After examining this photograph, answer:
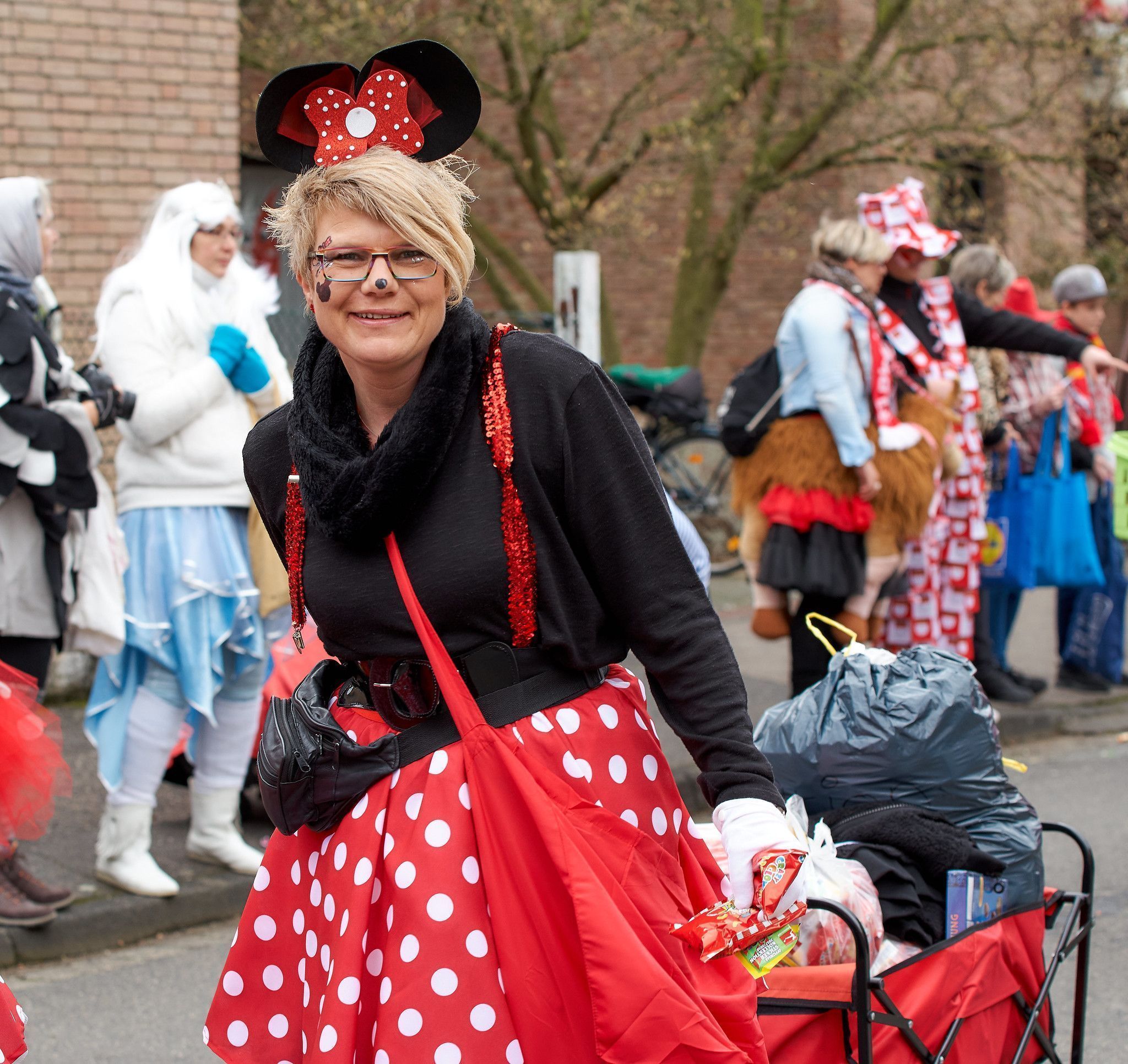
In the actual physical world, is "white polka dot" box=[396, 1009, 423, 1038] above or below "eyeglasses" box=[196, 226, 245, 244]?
below

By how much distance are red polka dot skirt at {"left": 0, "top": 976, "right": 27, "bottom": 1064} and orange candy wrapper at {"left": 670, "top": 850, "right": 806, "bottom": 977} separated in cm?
103

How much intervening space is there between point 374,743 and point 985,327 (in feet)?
15.7

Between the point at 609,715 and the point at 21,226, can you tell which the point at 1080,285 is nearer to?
the point at 21,226

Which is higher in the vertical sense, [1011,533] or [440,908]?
[440,908]

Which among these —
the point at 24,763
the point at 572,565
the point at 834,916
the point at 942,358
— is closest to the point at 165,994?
the point at 24,763

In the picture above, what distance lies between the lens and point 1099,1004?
4.03m

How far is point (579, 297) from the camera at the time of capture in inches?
298

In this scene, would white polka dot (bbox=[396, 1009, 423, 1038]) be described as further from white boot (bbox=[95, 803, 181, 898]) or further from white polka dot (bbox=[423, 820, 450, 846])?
white boot (bbox=[95, 803, 181, 898])

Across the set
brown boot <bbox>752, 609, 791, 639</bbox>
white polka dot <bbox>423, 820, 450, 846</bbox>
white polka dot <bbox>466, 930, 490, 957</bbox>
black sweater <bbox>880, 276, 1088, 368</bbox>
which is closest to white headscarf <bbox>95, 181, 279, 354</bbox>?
brown boot <bbox>752, 609, 791, 639</bbox>

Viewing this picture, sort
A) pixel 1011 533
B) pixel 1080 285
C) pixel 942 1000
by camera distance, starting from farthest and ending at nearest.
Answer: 1. pixel 1080 285
2. pixel 1011 533
3. pixel 942 1000

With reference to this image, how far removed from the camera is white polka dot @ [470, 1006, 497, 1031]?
74.6 inches

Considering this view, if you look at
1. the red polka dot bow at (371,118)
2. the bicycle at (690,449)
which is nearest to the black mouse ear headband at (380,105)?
the red polka dot bow at (371,118)

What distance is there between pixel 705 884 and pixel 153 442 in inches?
116

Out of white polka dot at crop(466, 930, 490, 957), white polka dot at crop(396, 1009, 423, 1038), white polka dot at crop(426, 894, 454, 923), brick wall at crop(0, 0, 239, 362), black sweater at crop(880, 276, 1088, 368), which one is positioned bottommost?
white polka dot at crop(396, 1009, 423, 1038)
